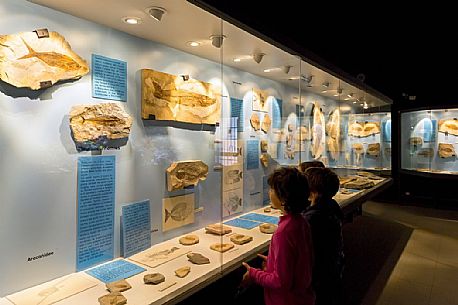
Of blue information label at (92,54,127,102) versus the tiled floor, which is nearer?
blue information label at (92,54,127,102)

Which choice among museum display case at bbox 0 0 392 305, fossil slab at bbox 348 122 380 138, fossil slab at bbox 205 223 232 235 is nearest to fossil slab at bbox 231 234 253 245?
museum display case at bbox 0 0 392 305

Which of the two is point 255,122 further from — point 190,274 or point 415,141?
point 415,141

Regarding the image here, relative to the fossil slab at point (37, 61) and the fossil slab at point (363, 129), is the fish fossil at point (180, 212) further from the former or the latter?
the fossil slab at point (363, 129)

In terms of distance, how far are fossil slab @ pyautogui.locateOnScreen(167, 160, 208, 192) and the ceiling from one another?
0.91 m

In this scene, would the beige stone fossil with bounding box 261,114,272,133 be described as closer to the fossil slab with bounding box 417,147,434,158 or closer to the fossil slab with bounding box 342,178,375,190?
the fossil slab with bounding box 342,178,375,190

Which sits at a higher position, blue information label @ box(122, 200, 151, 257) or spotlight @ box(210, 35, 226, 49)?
spotlight @ box(210, 35, 226, 49)

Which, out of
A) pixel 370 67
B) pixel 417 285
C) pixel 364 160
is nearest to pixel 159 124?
pixel 417 285

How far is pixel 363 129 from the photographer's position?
19.8 ft

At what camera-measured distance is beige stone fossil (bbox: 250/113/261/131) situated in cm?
325

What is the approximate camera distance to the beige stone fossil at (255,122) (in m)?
3.25

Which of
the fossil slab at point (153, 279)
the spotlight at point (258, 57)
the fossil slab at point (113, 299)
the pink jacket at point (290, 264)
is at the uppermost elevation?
the spotlight at point (258, 57)

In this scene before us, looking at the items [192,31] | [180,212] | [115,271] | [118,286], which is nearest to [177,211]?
[180,212]

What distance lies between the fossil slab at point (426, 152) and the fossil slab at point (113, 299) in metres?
7.55

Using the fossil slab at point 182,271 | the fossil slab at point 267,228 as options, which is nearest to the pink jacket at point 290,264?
the fossil slab at point 182,271
